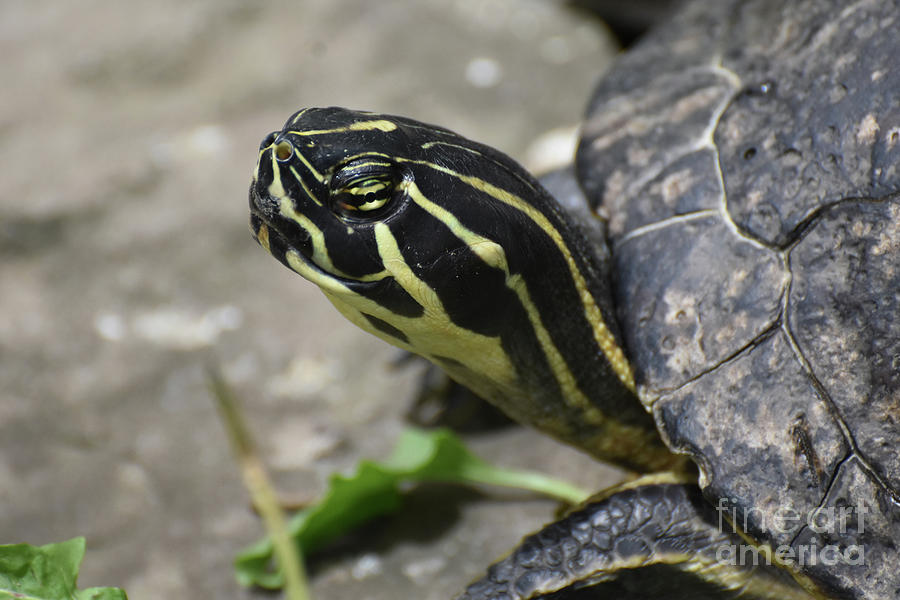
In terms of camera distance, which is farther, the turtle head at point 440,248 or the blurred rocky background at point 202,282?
the blurred rocky background at point 202,282

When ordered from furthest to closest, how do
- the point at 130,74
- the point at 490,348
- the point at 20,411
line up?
1. the point at 130,74
2. the point at 20,411
3. the point at 490,348

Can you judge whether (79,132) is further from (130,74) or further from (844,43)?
(844,43)

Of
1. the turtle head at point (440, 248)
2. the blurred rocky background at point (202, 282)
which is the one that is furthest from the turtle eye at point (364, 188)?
the blurred rocky background at point (202, 282)

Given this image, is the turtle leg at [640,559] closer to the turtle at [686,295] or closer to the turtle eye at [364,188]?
the turtle at [686,295]

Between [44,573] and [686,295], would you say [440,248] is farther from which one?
[44,573]

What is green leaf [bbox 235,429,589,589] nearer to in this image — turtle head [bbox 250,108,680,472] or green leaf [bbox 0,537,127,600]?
→ turtle head [bbox 250,108,680,472]

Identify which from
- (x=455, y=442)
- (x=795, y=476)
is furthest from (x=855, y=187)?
(x=455, y=442)

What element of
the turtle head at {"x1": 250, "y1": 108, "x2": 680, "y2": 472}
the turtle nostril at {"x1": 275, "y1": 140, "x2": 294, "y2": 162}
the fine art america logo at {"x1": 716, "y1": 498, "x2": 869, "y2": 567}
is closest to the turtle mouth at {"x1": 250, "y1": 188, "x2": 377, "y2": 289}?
the turtle head at {"x1": 250, "y1": 108, "x2": 680, "y2": 472}
